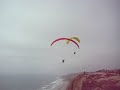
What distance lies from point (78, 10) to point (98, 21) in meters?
0.28

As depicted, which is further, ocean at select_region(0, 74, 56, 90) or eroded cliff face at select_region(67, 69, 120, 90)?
ocean at select_region(0, 74, 56, 90)

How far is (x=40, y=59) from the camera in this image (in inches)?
76.3

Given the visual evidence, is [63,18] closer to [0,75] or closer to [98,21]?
[98,21]

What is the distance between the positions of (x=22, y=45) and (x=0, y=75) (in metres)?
0.42

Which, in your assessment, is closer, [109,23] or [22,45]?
[22,45]

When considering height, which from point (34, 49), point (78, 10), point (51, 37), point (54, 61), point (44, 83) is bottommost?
point (44, 83)

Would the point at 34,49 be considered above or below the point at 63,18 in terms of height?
Answer: below

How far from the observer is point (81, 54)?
200 centimetres

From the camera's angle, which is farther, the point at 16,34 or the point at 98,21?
the point at 98,21

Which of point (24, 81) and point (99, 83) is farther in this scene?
point (24, 81)

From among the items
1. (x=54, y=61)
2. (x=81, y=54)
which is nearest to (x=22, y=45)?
(x=54, y=61)

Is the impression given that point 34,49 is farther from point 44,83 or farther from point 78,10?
point 78,10

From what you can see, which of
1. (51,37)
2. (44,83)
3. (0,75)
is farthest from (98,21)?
(0,75)

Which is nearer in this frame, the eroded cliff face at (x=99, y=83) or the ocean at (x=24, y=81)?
the eroded cliff face at (x=99, y=83)
